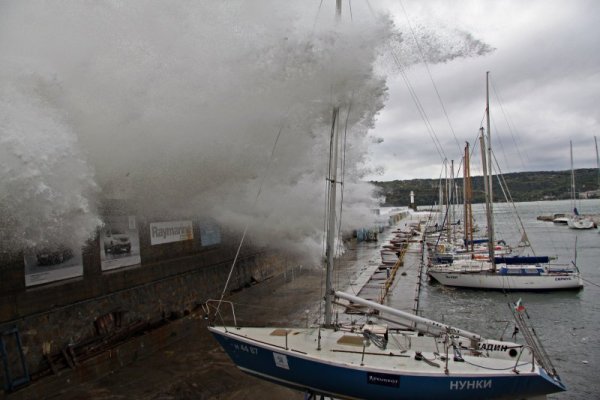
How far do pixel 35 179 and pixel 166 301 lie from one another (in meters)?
6.50

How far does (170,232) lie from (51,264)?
5.08 meters

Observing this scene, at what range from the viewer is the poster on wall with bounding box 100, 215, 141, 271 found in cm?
1181

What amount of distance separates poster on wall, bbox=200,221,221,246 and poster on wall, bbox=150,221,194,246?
71 cm

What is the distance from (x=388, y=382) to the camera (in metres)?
6.96

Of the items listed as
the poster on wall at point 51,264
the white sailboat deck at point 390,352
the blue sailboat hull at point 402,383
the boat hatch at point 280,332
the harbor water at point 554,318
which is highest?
the poster on wall at point 51,264

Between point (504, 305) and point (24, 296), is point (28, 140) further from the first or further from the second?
point (504, 305)

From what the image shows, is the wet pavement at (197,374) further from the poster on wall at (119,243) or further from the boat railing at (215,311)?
the poster on wall at (119,243)

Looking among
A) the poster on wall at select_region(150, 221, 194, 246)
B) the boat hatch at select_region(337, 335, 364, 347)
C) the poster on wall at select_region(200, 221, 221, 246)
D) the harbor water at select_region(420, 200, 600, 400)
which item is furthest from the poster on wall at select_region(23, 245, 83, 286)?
the harbor water at select_region(420, 200, 600, 400)

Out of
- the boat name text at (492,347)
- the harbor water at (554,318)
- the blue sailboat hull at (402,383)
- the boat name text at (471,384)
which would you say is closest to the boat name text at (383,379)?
the blue sailboat hull at (402,383)

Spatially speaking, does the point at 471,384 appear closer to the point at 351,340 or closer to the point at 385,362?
the point at 385,362

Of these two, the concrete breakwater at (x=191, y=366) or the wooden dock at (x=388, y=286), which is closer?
the concrete breakwater at (x=191, y=366)

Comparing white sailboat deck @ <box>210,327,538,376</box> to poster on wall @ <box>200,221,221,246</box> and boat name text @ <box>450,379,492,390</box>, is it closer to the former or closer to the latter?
boat name text @ <box>450,379,492,390</box>

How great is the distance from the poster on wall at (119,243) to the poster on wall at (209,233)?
3.84 m

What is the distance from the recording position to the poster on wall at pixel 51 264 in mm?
9633
